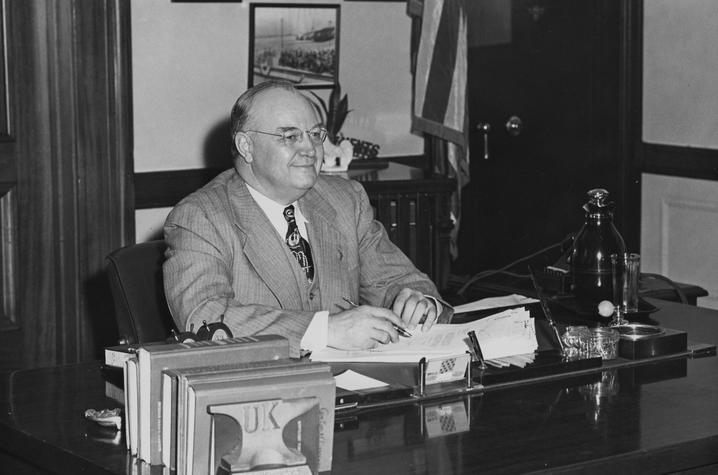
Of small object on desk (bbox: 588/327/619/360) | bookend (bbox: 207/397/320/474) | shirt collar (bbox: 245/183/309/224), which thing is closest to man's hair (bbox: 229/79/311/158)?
shirt collar (bbox: 245/183/309/224)

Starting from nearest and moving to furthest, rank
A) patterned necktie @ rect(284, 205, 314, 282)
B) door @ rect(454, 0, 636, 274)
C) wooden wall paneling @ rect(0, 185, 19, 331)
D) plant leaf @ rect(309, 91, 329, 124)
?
patterned necktie @ rect(284, 205, 314, 282), wooden wall paneling @ rect(0, 185, 19, 331), plant leaf @ rect(309, 91, 329, 124), door @ rect(454, 0, 636, 274)

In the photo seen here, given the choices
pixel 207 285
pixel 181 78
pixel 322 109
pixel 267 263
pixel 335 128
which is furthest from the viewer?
pixel 322 109

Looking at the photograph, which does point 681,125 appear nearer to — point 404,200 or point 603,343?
point 404,200

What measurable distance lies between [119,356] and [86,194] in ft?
8.25

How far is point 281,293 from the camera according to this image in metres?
2.98

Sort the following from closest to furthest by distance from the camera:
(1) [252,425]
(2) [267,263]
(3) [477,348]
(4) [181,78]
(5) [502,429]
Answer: (1) [252,425]
(5) [502,429]
(3) [477,348]
(2) [267,263]
(4) [181,78]

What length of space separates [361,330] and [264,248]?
49cm

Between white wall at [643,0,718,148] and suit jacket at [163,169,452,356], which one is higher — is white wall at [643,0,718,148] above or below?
above

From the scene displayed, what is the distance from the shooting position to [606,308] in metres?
2.83

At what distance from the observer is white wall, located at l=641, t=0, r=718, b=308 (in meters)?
5.51

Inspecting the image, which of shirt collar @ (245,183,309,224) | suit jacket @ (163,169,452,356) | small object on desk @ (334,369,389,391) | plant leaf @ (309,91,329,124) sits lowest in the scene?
small object on desk @ (334,369,389,391)

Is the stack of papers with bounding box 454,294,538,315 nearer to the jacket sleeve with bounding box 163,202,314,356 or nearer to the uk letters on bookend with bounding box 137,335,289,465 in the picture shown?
the jacket sleeve with bounding box 163,202,314,356

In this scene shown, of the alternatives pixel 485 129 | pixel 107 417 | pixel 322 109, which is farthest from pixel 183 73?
pixel 107 417

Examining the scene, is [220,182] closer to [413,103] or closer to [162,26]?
[162,26]
